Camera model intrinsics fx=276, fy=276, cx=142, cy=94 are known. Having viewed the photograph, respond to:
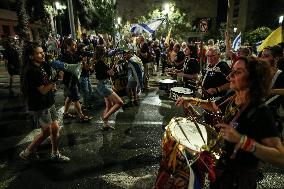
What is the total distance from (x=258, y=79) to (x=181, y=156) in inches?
46.7

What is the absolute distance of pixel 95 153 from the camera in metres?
5.56

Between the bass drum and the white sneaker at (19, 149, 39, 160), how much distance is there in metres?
4.45

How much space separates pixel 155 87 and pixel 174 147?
8.93m

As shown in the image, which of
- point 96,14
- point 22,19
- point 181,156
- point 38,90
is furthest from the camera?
point 96,14

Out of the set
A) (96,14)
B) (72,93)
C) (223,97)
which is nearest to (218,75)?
(223,97)

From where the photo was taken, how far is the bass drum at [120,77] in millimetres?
9336

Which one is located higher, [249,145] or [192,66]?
[192,66]

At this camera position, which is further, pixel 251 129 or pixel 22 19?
pixel 22 19

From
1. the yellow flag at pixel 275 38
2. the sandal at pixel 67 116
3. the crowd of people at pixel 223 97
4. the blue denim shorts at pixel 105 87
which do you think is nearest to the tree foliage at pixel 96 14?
the crowd of people at pixel 223 97

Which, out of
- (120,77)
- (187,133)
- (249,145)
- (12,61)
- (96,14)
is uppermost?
(96,14)

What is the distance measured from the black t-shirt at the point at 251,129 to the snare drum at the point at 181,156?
0.41m

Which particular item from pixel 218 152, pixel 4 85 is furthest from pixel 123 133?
pixel 4 85

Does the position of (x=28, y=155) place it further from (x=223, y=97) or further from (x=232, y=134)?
(x=232, y=134)

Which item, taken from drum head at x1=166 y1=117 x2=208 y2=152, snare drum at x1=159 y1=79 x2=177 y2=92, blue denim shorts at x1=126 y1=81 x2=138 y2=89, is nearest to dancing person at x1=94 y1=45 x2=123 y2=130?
blue denim shorts at x1=126 y1=81 x2=138 y2=89
